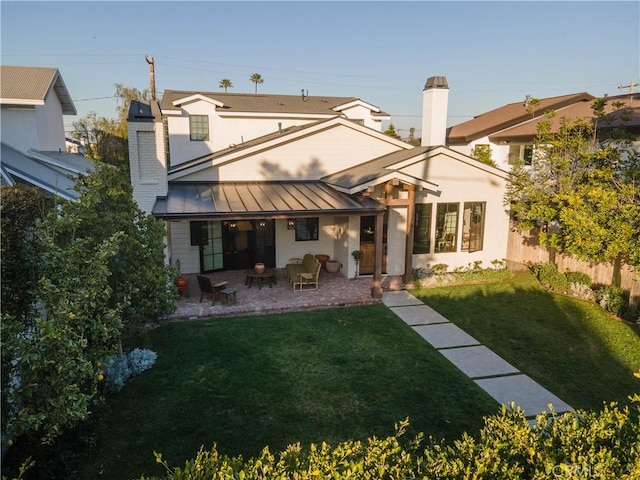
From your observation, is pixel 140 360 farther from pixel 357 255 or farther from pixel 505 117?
pixel 505 117

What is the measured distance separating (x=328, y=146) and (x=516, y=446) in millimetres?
13722

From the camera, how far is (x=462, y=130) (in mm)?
31156

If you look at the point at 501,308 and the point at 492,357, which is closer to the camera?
the point at 492,357

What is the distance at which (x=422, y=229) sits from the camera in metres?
15.8

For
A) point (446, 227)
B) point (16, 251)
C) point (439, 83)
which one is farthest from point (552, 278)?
point (16, 251)

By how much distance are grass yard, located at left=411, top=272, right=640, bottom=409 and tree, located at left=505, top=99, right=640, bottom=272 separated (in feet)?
5.82

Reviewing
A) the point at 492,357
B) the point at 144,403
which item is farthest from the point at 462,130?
the point at 144,403

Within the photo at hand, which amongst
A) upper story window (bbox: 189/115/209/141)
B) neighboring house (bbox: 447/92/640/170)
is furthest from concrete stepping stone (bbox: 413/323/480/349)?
upper story window (bbox: 189/115/209/141)

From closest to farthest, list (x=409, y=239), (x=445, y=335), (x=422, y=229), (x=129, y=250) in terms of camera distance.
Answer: (x=129, y=250) < (x=445, y=335) < (x=409, y=239) < (x=422, y=229)

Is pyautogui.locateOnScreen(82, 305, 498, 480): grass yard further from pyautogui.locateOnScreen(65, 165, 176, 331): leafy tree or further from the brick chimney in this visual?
the brick chimney

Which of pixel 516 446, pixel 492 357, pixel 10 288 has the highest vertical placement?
pixel 10 288

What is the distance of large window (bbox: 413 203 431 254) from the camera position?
15.6m

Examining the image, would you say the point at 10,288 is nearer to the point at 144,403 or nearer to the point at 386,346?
the point at 144,403

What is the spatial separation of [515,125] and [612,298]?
16285mm
